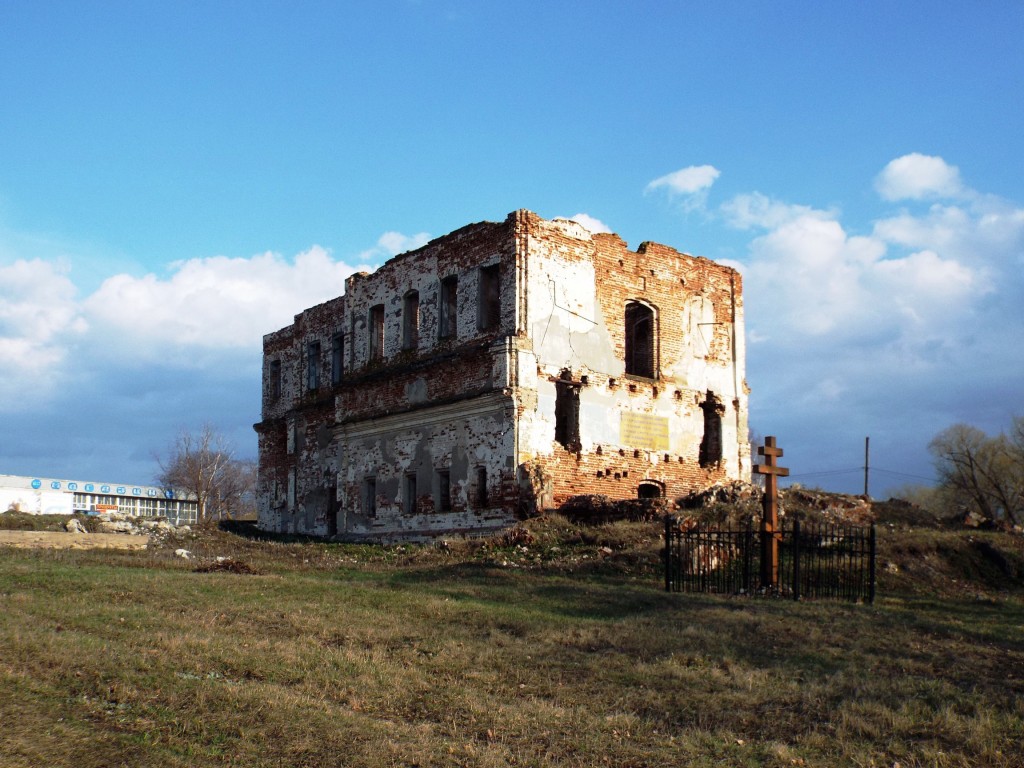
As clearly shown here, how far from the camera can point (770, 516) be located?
51.1 feet

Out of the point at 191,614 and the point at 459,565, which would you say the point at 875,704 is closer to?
the point at 191,614

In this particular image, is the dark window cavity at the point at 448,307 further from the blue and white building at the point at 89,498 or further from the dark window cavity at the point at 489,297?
the blue and white building at the point at 89,498

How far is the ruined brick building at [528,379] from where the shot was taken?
24.0 metres

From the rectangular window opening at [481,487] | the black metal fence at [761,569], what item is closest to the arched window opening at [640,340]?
the rectangular window opening at [481,487]

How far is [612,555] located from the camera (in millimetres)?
18859

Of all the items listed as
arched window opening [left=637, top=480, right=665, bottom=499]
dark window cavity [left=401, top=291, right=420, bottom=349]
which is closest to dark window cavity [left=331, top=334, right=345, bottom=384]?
dark window cavity [left=401, top=291, right=420, bottom=349]

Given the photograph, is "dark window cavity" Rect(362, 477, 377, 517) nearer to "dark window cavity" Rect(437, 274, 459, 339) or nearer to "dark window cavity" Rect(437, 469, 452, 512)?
"dark window cavity" Rect(437, 469, 452, 512)

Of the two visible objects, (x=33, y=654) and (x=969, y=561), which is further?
(x=969, y=561)

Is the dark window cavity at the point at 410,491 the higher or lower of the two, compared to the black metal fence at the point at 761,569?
higher

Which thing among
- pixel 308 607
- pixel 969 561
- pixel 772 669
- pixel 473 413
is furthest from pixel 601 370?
pixel 772 669

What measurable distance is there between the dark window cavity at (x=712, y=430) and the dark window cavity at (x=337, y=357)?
43.3 feet

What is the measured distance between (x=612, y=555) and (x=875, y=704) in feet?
34.2

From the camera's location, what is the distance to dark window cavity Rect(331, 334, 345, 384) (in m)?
34.0

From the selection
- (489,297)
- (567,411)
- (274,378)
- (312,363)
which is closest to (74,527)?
(312,363)
